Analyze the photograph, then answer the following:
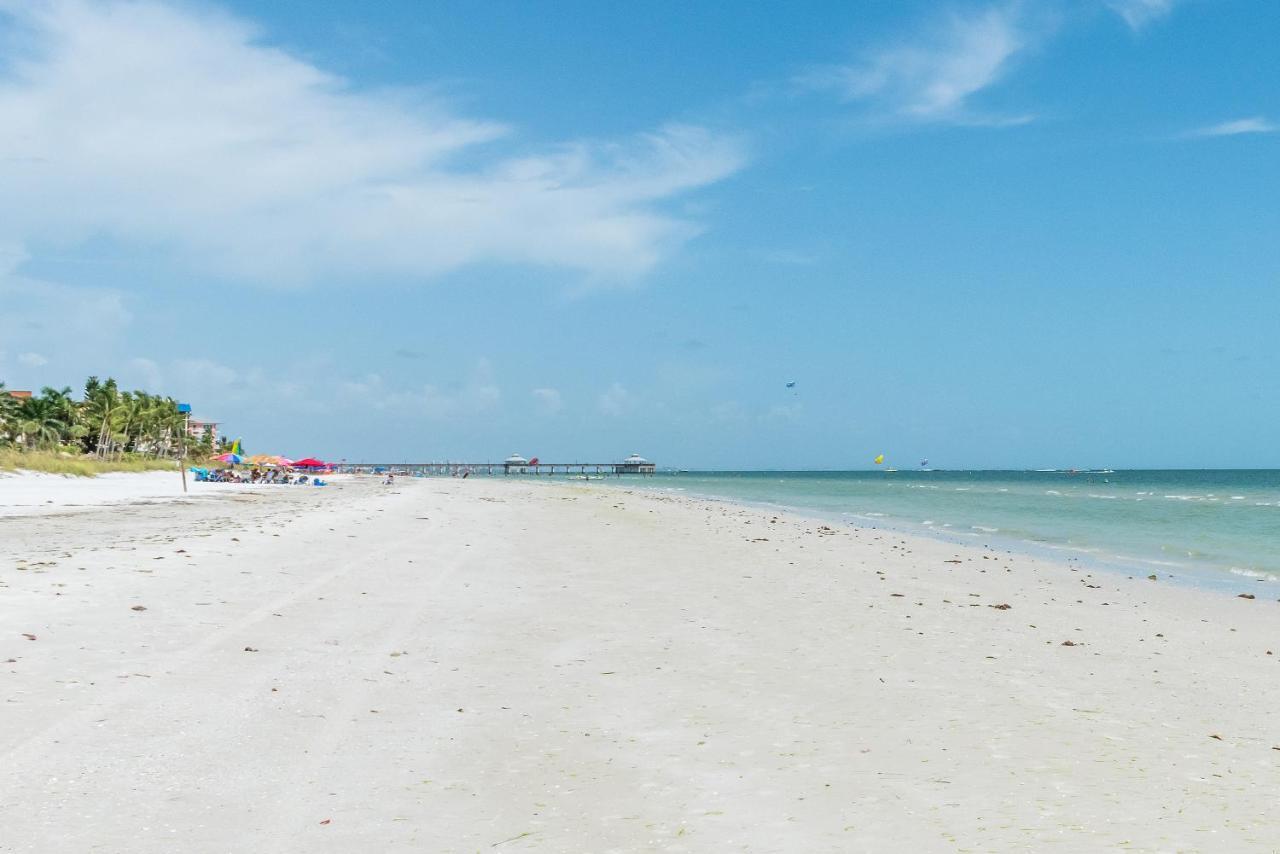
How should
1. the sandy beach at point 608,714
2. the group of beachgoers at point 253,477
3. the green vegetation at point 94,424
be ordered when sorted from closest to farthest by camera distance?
the sandy beach at point 608,714 → the group of beachgoers at point 253,477 → the green vegetation at point 94,424

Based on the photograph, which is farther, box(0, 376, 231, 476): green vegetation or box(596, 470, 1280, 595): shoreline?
box(0, 376, 231, 476): green vegetation

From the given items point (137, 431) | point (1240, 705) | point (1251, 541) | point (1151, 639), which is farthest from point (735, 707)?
point (137, 431)

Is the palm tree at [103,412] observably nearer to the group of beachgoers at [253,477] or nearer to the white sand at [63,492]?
the group of beachgoers at [253,477]

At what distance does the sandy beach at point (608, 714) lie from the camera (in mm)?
4844

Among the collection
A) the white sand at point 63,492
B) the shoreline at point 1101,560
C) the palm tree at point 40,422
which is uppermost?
the palm tree at point 40,422

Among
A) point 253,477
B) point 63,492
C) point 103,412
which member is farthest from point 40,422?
point 63,492

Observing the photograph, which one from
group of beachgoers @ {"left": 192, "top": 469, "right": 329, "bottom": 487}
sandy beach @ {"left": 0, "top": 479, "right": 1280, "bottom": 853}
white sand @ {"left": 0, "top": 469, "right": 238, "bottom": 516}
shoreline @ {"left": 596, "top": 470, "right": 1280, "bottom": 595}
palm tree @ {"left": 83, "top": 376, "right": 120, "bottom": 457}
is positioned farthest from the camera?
palm tree @ {"left": 83, "top": 376, "right": 120, "bottom": 457}

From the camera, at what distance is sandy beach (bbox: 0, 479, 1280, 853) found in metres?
4.84

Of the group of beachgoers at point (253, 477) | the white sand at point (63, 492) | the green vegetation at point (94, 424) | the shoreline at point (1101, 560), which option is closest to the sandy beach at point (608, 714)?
the shoreline at point (1101, 560)

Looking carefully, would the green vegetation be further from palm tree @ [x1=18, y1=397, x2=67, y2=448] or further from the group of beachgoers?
the group of beachgoers

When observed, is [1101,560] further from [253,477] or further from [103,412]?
[103,412]

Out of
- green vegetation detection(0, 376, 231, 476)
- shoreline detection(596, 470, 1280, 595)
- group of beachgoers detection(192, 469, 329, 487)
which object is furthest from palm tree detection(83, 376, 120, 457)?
shoreline detection(596, 470, 1280, 595)

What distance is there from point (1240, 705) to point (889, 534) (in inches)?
834

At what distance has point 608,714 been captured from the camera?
703cm
